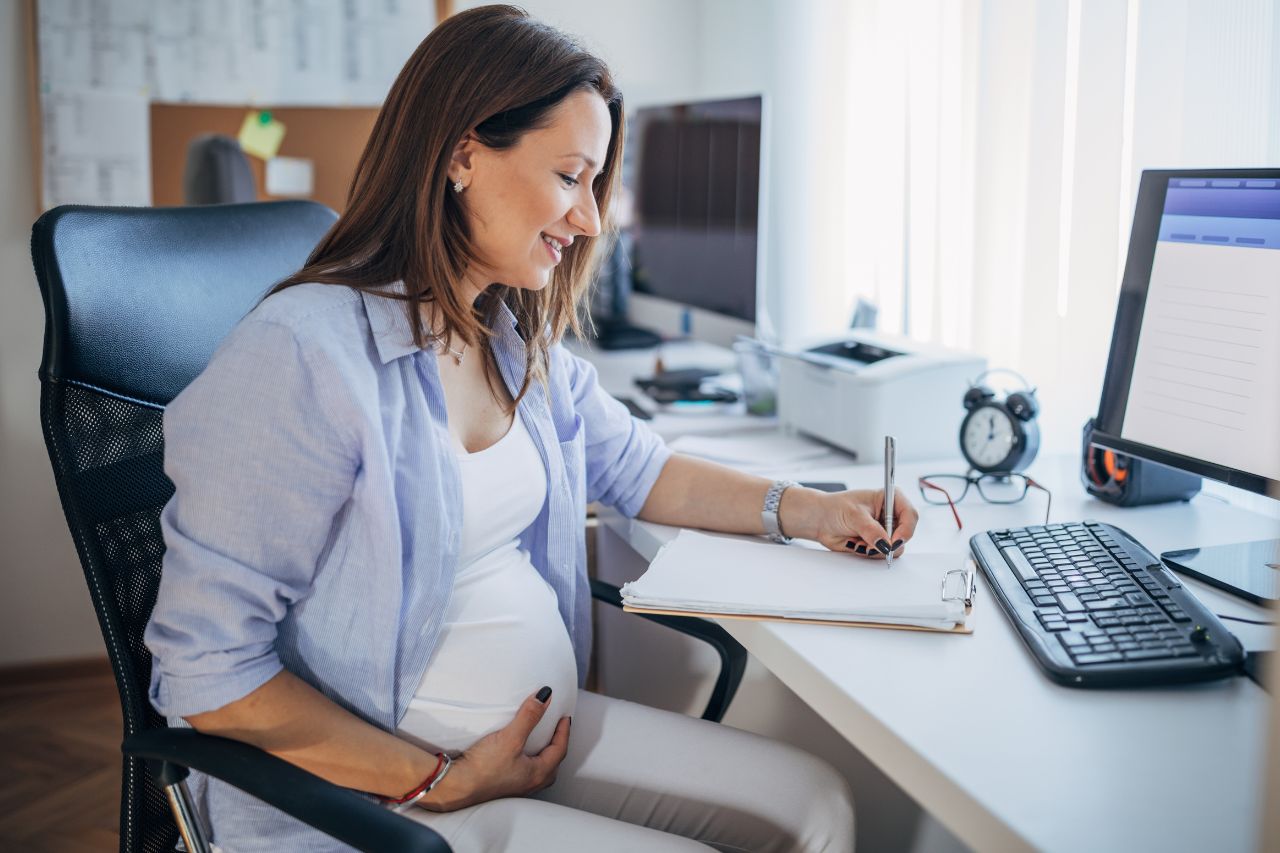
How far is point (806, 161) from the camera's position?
2.33 m

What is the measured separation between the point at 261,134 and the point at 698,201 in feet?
3.87

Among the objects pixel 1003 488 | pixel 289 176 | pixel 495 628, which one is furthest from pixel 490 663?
pixel 289 176

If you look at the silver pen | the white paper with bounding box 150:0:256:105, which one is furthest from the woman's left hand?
the white paper with bounding box 150:0:256:105

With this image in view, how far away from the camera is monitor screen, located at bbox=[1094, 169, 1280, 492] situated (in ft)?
3.58

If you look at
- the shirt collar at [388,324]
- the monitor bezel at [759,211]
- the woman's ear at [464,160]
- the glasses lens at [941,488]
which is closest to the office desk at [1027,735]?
the glasses lens at [941,488]

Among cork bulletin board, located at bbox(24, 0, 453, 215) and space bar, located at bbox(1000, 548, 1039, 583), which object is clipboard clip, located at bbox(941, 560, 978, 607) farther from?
cork bulletin board, located at bbox(24, 0, 453, 215)

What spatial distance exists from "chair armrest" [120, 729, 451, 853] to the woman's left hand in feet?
1.92

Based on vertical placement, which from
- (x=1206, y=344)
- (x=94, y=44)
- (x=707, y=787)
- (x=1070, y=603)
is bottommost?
(x=707, y=787)

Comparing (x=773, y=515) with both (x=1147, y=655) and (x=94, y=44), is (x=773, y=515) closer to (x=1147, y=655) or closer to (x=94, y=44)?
(x=1147, y=655)

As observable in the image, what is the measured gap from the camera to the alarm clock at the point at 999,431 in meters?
1.46

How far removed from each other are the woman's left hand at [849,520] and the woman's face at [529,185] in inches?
16.2

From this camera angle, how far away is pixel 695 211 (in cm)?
220

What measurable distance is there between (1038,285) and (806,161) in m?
0.81

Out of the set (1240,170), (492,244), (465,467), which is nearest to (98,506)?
(465,467)
